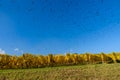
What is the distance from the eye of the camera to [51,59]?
64.5 meters

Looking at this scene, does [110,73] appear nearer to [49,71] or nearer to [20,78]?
[49,71]

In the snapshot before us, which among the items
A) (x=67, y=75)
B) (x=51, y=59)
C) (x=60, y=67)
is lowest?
(x=67, y=75)

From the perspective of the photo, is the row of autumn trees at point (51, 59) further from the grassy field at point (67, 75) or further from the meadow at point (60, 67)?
the grassy field at point (67, 75)

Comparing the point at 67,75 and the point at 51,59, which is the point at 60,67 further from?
the point at 67,75

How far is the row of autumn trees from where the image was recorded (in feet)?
194

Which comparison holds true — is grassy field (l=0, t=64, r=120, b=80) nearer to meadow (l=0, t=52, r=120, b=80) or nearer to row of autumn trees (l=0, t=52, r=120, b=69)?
meadow (l=0, t=52, r=120, b=80)

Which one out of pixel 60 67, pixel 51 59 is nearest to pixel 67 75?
pixel 60 67

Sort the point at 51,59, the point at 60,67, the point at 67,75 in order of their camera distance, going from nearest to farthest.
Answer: the point at 67,75 < the point at 60,67 < the point at 51,59

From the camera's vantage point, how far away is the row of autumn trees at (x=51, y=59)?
59.2 meters

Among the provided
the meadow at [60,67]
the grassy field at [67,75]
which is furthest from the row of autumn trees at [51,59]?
the grassy field at [67,75]

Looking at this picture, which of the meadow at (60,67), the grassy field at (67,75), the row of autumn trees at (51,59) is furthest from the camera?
the row of autumn trees at (51,59)

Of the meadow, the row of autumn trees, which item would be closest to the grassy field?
the meadow

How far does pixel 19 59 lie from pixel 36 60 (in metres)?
3.97

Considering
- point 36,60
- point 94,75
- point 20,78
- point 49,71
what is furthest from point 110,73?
point 36,60
